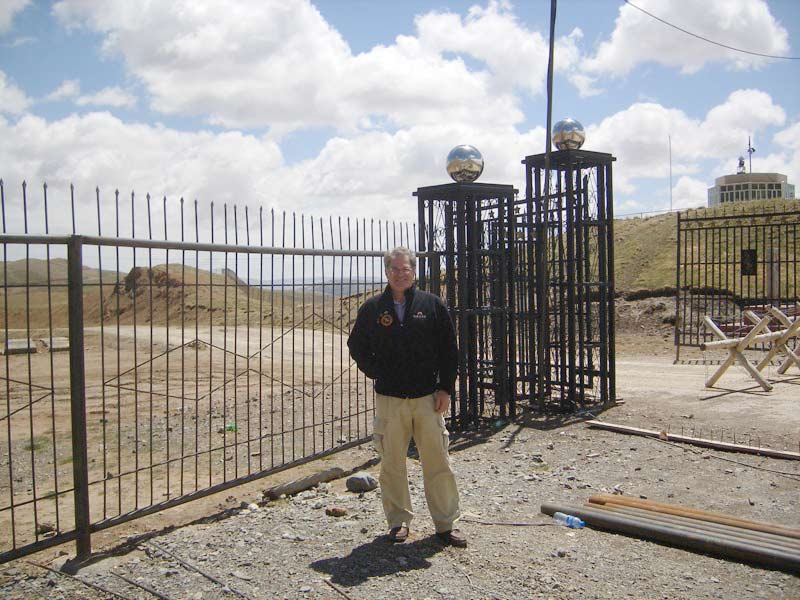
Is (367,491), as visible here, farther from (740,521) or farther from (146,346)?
(146,346)

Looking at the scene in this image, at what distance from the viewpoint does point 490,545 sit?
4.96 metres

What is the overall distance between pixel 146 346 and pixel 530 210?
601 inches

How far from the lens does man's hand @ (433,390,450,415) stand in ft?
16.1

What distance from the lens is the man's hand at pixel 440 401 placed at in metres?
4.91

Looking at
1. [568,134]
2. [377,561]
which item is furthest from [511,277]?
[377,561]

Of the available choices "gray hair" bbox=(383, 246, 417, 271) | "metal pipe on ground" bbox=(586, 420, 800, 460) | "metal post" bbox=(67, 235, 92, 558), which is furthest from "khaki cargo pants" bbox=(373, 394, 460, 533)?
"metal pipe on ground" bbox=(586, 420, 800, 460)

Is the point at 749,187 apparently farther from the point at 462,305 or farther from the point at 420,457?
the point at 420,457

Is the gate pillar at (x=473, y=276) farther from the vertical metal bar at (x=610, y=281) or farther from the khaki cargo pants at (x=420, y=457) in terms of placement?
the khaki cargo pants at (x=420, y=457)

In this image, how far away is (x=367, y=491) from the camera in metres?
6.35

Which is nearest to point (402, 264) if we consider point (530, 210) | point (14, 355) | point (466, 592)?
point (466, 592)

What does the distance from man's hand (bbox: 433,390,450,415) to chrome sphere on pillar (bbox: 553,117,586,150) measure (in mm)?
5700

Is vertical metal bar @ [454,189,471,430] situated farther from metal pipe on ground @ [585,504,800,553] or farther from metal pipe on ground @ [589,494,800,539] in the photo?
metal pipe on ground @ [585,504,800,553]

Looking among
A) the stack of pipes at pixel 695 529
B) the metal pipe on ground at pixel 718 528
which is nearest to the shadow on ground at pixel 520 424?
the stack of pipes at pixel 695 529

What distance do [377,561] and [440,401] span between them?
3.81 feet
